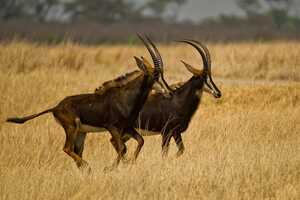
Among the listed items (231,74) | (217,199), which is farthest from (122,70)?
(217,199)

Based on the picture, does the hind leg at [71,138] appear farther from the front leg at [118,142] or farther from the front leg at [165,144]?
the front leg at [165,144]

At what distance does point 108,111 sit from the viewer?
33.2 ft

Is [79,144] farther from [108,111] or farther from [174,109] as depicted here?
[174,109]

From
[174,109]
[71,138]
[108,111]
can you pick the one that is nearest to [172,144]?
[174,109]

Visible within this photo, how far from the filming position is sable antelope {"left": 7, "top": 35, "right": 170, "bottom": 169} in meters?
9.99

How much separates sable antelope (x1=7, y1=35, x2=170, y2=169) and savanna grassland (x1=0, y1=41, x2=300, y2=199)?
34 cm

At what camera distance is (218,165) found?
947 cm

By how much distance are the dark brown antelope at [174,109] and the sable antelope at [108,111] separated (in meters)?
0.92

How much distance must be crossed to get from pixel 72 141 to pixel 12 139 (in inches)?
71.5

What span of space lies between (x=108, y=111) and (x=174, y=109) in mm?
1763

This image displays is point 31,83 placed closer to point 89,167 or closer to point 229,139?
point 229,139

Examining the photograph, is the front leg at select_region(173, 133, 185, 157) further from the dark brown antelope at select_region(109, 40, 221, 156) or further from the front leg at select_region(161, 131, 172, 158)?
the front leg at select_region(161, 131, 172, 158)

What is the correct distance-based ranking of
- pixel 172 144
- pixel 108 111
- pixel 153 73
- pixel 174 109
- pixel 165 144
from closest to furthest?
pixel 108 111
pixel 153 73
pixel 165 144
pixel 174 109
pixel 172 144

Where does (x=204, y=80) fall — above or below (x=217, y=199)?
above
